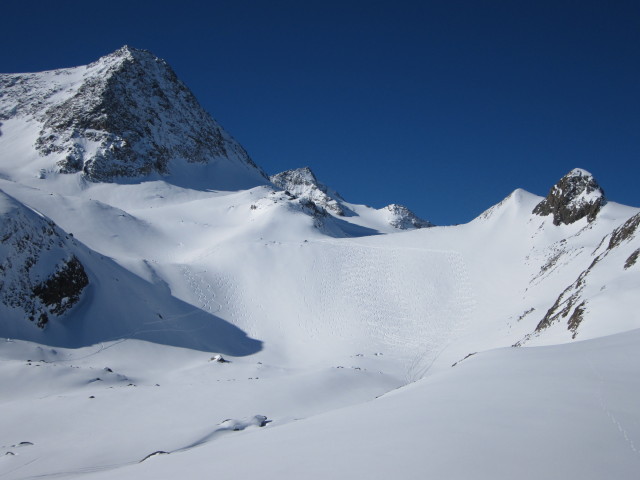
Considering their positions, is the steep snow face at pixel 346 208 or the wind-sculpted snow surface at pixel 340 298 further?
the steep snow face at pixel 346 208

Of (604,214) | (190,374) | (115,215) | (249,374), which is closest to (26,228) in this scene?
(190,374)

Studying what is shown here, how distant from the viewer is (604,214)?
115ft

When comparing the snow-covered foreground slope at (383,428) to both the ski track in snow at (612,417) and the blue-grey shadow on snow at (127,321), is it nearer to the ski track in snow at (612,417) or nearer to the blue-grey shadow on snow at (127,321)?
the ski track in snow at (612,417)

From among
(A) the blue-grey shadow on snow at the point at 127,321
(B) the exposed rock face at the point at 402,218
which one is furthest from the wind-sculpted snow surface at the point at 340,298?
(B) the exposed rock face at the point at 402,218

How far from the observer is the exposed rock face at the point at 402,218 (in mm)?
118713

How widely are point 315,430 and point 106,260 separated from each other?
30656 millimetres

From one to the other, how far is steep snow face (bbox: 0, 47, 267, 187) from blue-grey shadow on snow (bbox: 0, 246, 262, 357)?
45.6 m

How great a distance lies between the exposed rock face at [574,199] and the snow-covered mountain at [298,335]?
162 millimetres

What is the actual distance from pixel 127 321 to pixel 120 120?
204ft

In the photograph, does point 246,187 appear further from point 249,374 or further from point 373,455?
point 373,455

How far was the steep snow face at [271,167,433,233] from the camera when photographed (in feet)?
381

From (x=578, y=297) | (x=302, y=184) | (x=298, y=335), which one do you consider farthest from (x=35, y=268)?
(x=302, y=184)

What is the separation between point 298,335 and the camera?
30719 mm

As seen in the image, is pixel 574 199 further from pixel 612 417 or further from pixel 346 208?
pixel 346 208
